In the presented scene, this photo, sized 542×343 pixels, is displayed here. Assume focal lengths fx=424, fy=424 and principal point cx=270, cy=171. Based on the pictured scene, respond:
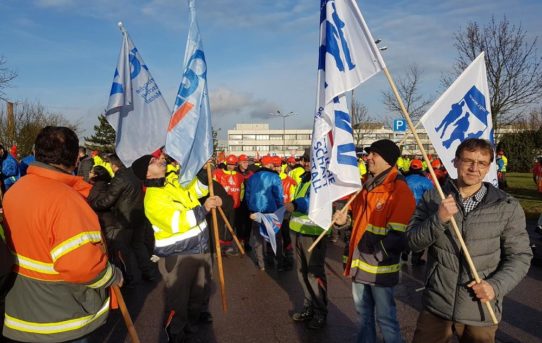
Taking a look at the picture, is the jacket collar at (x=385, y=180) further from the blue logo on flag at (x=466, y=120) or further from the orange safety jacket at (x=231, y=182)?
the orange safety jacket at (x=231, y=182)

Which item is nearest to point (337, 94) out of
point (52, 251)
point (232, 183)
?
point (52, 251)

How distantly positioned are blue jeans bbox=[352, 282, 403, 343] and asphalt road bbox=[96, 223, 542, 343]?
0.96m

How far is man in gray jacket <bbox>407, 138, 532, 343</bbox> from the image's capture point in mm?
2643

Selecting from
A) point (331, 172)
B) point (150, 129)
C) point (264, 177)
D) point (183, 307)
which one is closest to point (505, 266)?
point (331, 172)

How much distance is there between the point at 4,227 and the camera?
8.23 feet

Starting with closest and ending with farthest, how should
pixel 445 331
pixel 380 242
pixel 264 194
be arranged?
1. pixel 445 331
2. pixel 380 242
3. pixel 264 194

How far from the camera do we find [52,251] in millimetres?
2389

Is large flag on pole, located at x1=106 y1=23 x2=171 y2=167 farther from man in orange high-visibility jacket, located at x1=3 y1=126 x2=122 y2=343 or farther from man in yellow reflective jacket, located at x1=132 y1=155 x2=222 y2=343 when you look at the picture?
man in orange high-visibility jacket, located at x1=3 y1=126 x2=122 y2=343

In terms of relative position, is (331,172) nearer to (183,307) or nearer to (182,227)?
(182,227)

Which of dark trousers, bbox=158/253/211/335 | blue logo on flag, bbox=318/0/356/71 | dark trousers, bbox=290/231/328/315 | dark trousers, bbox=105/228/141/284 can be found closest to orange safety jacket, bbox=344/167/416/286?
blue logo on flag, bbox=318/0/356/71

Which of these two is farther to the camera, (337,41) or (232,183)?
(232,183)

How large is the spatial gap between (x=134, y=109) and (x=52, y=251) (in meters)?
2.95

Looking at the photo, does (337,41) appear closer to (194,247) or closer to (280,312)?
(194,247)

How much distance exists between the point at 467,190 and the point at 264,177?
4.81 metres
